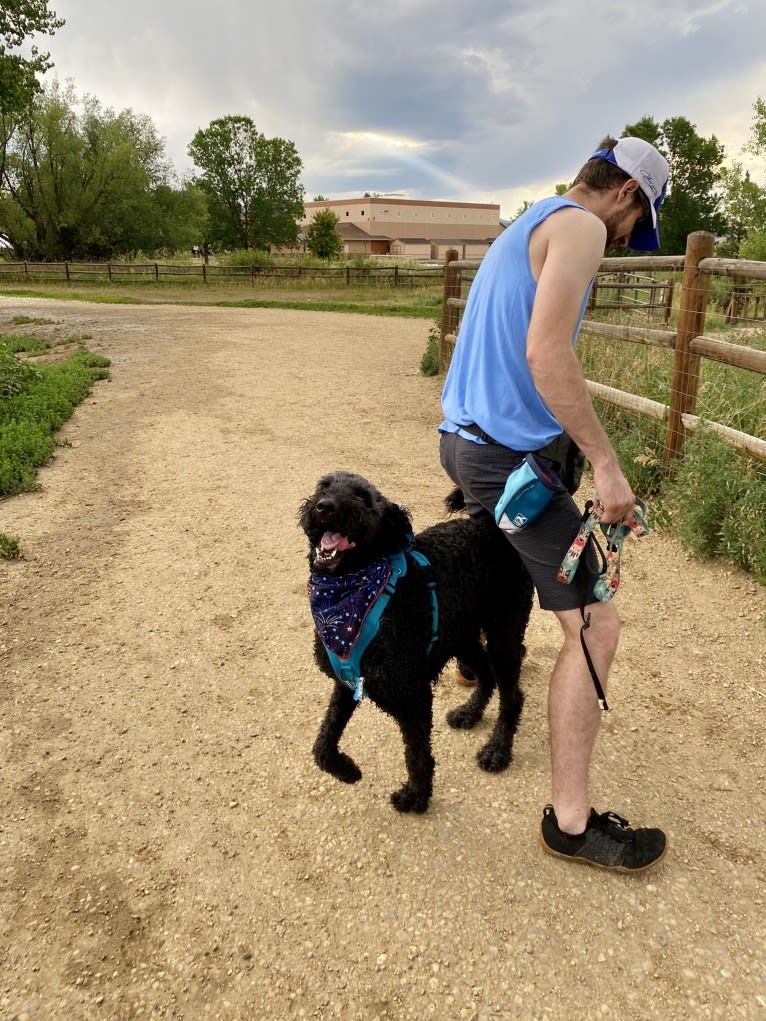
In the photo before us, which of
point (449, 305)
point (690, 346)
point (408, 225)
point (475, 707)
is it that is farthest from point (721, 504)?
point (408, 225)

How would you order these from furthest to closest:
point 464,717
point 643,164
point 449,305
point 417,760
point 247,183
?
1. point 247,183
2. point 449,305
3. point 464,717
4. point 417,760
5. point 643,164

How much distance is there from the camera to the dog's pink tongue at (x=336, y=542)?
7.24 ft

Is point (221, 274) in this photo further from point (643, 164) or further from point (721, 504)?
point (643, 164)

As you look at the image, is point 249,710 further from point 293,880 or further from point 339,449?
point 339,449

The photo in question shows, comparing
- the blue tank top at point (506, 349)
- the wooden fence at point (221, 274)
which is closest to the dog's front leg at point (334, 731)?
the blue tank top at point (506, 349)

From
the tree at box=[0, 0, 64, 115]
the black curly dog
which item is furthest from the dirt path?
the tree at box=[0, 0, 64, 115]

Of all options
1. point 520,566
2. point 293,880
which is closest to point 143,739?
point 293,880

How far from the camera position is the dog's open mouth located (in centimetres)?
221

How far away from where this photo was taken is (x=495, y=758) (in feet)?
9.47

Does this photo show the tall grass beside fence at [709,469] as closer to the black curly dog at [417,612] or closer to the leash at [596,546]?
the black curly dog at [417,612]

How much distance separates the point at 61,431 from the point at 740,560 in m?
7.00

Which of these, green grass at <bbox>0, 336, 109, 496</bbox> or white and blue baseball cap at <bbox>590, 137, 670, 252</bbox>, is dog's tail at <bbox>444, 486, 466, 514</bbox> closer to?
white and blue baseball cap at <bbox>590, 137, 670, 252</bbox>

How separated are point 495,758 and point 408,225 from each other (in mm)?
106854

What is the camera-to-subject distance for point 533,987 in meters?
1.99
